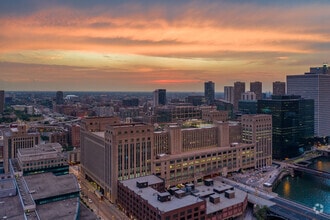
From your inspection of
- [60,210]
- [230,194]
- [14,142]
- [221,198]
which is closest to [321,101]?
[230,194]

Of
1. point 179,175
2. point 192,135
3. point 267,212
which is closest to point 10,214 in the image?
point 179,175

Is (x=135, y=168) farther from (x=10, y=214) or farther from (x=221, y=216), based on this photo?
(x=10, y=214)

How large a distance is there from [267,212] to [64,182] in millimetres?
57045

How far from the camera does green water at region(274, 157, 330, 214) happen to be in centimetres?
9771

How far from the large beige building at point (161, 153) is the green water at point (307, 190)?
57.6 feet

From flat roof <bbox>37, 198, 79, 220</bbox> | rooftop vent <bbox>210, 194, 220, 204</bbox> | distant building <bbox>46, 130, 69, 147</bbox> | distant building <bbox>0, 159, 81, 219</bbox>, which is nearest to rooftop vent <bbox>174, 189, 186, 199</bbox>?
rooftop vent <bbox>210, 194, 220, 204</bbox>

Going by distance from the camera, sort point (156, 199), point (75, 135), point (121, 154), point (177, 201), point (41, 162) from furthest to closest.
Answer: point (75, 135) < point (41, 162) < point (121, 154) < point (156, 199) < point (177, 201)

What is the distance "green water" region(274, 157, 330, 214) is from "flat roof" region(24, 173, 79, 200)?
233ft

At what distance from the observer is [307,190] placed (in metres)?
110

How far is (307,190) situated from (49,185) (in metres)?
89.9

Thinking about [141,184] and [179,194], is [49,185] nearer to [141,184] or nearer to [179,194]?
[141,184]

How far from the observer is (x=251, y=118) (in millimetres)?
132250

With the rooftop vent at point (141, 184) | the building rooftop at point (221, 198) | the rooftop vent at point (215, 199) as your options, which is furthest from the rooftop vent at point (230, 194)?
the rooftop vent at point (141, 184)

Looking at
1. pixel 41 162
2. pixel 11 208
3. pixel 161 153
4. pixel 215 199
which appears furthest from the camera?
pixel 161 153
